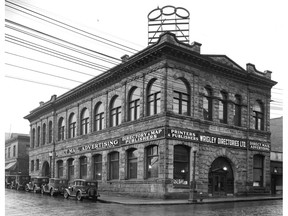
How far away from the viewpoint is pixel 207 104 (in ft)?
104

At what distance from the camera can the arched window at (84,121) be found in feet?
133

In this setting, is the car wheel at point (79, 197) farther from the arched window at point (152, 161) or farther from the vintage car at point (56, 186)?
the vintage car at point (56, 186)

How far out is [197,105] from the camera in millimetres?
30328

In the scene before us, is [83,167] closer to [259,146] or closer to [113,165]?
[113,165]

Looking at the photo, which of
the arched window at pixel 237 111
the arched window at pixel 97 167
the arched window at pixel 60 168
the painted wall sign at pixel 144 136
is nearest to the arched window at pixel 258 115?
the arched window at pixel 237 111

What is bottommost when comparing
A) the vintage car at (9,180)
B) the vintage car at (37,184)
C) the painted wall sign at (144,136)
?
the vintage car at (9,180)

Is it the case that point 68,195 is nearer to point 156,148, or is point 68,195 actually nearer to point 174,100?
point 156,148

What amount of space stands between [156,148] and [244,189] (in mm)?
9879

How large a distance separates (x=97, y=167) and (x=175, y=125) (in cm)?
1251

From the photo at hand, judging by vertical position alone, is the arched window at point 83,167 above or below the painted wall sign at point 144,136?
below

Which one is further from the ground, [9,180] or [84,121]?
[84,121]

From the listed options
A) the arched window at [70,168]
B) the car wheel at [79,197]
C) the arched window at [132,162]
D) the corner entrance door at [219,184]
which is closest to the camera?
the car wheel at [79,197]

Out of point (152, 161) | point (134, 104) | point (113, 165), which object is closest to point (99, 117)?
point (113, 165)

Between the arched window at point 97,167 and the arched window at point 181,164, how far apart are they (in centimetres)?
1088
